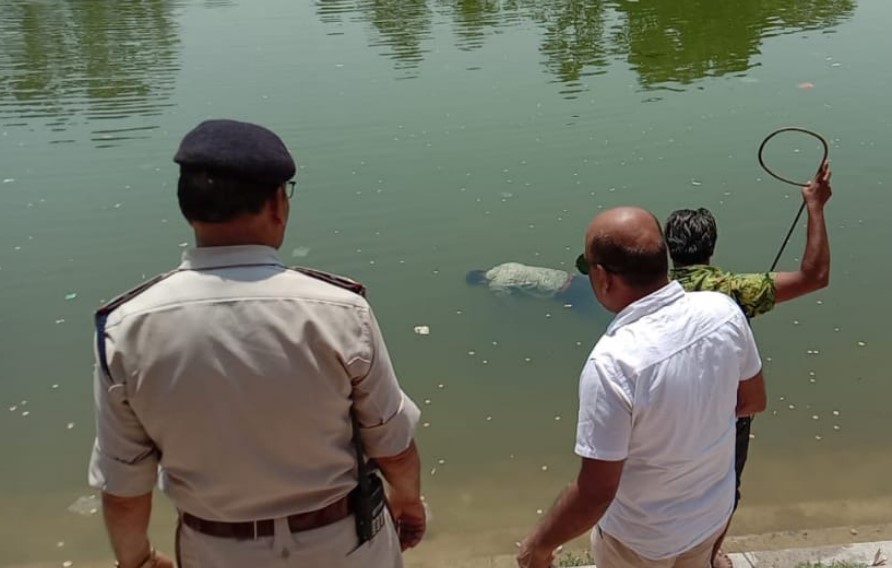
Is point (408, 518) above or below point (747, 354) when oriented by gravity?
below

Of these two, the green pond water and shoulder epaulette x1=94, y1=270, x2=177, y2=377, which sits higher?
shoulder epaulette x1=94, y1=270, x2=177, y2=377

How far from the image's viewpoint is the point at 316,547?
1.84m

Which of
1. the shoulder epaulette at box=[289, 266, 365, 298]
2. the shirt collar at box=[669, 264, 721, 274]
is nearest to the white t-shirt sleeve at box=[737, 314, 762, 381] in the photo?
the shirt collar at box=[669, 264, 721, 274]

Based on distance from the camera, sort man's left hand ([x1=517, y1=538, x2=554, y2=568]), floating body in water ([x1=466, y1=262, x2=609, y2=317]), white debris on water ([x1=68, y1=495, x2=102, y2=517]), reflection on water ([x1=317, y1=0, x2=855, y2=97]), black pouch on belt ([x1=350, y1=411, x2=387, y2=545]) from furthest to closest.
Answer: reflection on water ([x1=317, y1=0, x2=855, y2=97]), floating body in water ([x1=466, y1=262, x2=609, y2=317]), white debris on water ([x1=68, y1=495, x2=102, y2=517]), man's left hand ([x1=517, y1=538, x2=554, y2=568]), black pouch on belt ([x1=350, y1=411, x2=387, y2=545])

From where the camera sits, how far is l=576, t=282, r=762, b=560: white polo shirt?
1847mm

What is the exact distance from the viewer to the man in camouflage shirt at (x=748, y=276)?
2.51 meters

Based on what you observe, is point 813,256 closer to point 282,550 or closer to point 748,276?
point 748,276

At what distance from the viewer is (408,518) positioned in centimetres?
220

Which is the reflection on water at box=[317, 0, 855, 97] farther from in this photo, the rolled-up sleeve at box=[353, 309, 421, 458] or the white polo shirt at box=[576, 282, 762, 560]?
the rolled-up sleeve at box=[353, 309, 421, 458]

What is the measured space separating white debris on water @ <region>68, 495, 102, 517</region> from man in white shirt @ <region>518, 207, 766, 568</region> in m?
3.30

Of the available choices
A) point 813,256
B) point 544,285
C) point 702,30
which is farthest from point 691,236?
point 702,30

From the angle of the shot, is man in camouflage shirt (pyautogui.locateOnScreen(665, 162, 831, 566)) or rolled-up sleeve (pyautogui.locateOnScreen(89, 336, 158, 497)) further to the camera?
man in camouflage shirt (pyautogui.locateOnScreen(665, 162, 831, 566))

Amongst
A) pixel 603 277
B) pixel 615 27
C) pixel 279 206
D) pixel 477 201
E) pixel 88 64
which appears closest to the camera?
pixel 279 206

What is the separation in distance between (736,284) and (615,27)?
13278 millimetres
